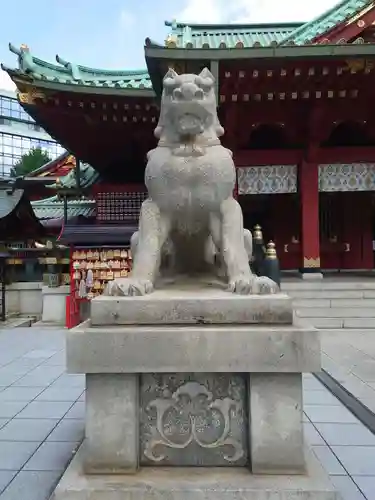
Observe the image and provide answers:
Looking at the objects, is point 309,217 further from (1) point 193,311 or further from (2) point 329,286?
(1) point 193,311

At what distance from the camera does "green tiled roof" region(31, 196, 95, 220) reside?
13.0m

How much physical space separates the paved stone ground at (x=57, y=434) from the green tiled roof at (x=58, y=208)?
8.26 metres

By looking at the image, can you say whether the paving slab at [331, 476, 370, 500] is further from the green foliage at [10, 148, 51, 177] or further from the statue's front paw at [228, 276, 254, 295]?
the green foliage at [10, 148, 51, 177]

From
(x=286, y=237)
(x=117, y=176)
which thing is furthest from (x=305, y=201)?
(x=117, y=176)

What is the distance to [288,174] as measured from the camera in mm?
9617

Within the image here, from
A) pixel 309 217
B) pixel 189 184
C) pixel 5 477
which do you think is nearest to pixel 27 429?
pixel 5 477

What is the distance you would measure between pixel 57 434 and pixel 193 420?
4.36 ft

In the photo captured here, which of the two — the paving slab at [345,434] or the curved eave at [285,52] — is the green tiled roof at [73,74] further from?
the paving slab at [345,434]

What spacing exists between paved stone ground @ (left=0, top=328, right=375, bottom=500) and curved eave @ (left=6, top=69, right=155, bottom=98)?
5249 mm

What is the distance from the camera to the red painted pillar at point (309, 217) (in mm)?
9062

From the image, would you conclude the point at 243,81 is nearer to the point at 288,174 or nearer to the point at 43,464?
the point at 288,174

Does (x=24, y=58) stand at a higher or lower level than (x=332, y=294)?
higher

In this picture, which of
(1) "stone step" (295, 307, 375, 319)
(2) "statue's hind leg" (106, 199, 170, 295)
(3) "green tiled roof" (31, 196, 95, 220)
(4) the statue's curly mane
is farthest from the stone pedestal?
(3) "green tiled roof" (31, 196, 95, 220)

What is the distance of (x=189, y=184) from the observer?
8.66 ft
